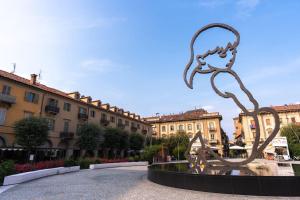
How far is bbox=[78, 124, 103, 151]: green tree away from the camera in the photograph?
27494 millimetres

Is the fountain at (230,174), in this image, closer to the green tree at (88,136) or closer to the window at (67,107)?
the green tree at (88,136)

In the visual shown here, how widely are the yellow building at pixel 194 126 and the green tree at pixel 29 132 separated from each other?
114 ft

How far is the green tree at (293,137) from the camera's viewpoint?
103 ft

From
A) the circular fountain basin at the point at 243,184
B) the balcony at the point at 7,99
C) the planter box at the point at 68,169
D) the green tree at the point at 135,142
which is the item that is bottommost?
the planter box at the point at 68,169

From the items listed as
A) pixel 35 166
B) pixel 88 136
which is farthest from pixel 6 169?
pixel 88 136

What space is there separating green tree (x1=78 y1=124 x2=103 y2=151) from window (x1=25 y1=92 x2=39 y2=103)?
22.8 feet

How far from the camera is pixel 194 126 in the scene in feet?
173

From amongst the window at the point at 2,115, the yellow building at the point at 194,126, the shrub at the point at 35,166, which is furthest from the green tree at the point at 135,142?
the shrub at the point at 35,166

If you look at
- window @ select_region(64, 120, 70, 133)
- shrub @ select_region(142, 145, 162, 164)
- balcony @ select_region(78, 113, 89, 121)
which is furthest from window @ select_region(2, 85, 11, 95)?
shrub @ select_region(142, 145, 162, 164)

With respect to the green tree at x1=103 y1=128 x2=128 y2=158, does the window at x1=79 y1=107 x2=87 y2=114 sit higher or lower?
higher

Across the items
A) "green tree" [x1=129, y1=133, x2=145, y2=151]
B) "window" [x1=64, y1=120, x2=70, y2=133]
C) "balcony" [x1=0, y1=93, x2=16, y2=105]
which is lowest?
"green tree" [x1=129, y1=133, x2=145, y2=151]

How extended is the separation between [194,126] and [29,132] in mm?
40515

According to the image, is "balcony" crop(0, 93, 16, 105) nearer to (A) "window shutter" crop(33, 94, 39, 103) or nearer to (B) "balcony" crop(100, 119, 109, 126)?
(A) "window shutter" crop(33, 94, 39, 103)

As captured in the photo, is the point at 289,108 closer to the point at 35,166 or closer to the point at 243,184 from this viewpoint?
the point at 243,184
